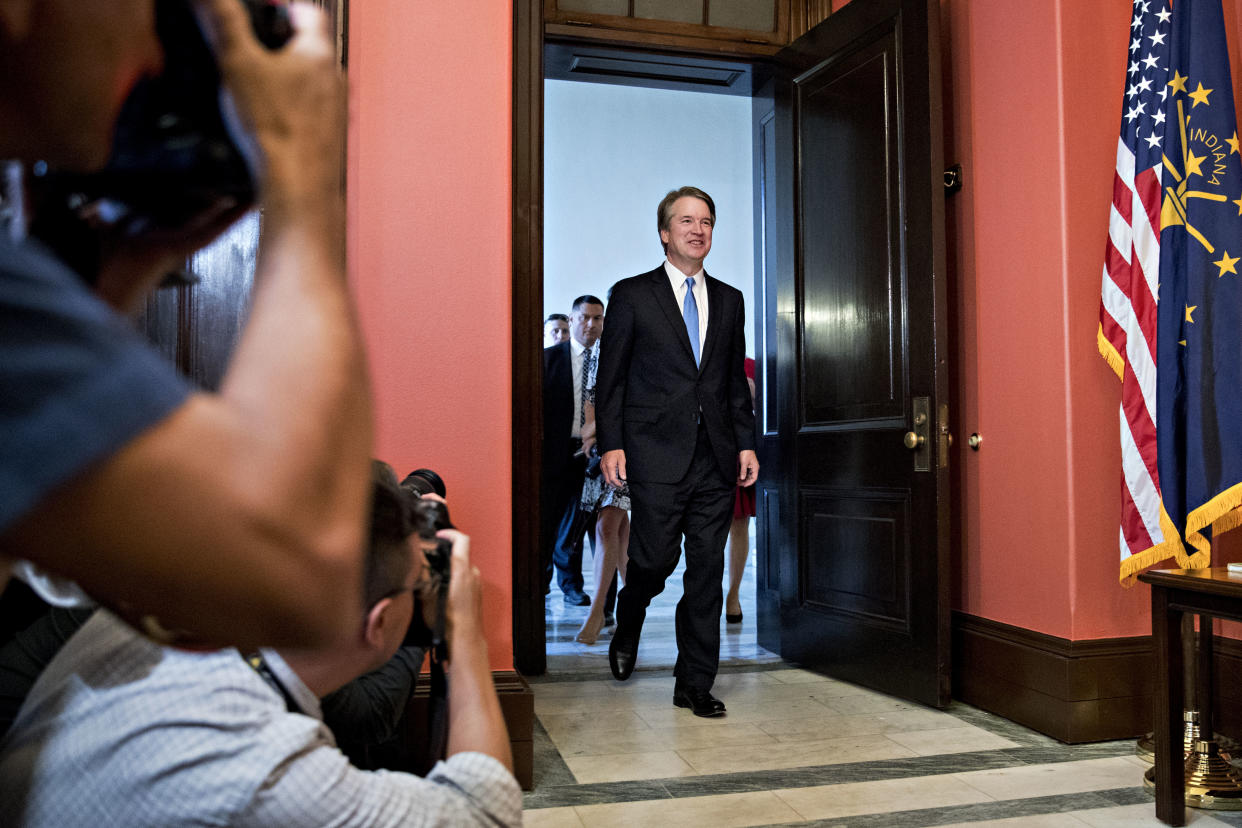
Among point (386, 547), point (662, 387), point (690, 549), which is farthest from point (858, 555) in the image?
point (386, 547)

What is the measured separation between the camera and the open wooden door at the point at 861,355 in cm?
301

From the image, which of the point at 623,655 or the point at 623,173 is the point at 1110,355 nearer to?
the point at 623,655

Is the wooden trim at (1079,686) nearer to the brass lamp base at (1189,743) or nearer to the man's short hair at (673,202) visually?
the brass lamp base at (1189,743)

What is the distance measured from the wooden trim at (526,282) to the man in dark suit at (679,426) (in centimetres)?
23

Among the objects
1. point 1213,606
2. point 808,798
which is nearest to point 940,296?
point 1213,606

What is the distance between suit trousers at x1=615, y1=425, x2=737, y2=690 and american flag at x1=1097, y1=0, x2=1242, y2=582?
3.83 feet

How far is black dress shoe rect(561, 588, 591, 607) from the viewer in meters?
5.28

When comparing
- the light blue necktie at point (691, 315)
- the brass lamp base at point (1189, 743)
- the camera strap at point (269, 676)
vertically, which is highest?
the light blue necktie at point (691, 315)

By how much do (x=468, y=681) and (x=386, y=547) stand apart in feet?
0.59

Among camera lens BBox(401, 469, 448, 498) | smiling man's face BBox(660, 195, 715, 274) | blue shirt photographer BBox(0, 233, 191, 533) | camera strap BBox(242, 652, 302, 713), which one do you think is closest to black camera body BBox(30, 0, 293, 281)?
blue shirt photographer BBox(0, 233, 191, 533)

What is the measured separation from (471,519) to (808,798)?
101 centimetres

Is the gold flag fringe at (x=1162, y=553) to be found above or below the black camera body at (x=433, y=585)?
below

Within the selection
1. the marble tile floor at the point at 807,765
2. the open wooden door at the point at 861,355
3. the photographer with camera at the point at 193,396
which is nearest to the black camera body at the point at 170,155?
the photographer with camera at the point at 193,396

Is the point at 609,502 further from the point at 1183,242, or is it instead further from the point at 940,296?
the point at 1183,242
